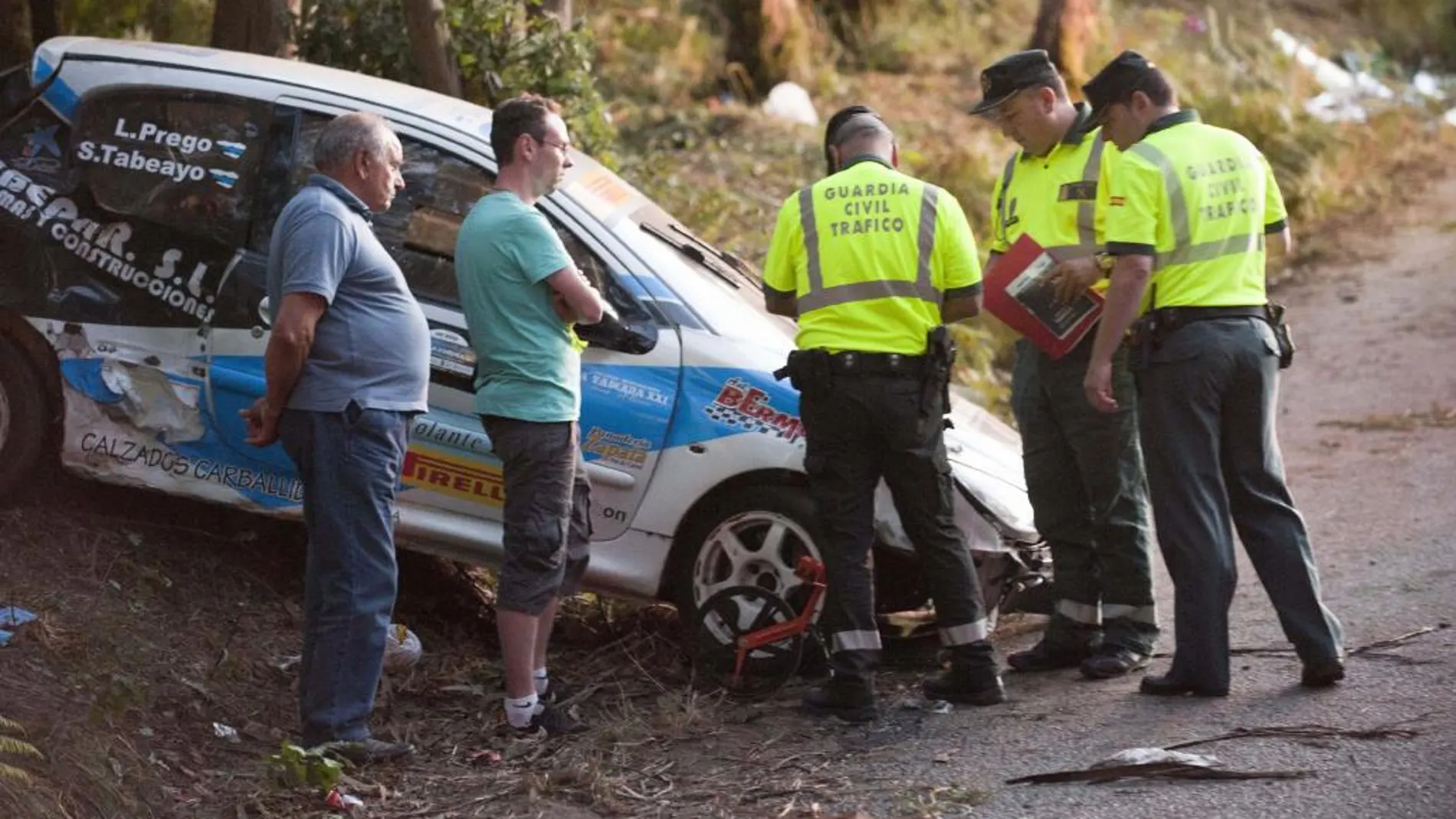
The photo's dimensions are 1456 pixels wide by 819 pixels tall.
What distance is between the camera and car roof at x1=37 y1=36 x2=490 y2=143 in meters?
6.82

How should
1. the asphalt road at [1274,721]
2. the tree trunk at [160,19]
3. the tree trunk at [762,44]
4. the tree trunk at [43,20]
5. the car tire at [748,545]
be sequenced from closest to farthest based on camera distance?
the asphalt road at [1274,721], the car tire at [748,545], the tree trunk at [43,20], the tree trunk at [160,19], the tree trunk at [762,44]

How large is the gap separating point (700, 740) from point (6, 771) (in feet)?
7.10

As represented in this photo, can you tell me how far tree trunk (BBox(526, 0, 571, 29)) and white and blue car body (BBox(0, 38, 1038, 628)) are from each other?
9.60 feet

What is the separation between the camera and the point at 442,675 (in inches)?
262

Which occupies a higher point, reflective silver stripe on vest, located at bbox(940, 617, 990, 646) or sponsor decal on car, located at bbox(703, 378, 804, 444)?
sponsor decal on car, located at bbox(703, 378, 804, 444)

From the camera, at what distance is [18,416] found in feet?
22.3

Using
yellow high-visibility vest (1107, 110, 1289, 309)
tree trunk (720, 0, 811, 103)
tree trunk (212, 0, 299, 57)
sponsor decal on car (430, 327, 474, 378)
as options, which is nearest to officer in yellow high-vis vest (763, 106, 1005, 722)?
yellow high-visibility vest (1107, 110, 1289, 309)

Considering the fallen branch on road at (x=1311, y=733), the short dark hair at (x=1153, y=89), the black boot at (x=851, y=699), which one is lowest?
the black boot at (x=851, y=699)

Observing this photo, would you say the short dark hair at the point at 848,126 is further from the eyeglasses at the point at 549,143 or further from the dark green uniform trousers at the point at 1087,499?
the dark green uniform trousers at the point at 1087,499

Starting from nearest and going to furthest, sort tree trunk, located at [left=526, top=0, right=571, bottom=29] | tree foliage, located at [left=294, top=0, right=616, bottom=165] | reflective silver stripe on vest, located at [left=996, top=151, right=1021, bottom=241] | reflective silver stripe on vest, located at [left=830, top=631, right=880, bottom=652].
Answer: reflective silver stripe on vest, located at [left=830, top=631, right=880, bottom=652], reflective silver stripe on vest, located at [left=996, top=151, right=1021, bottom=241], tree foliage, located at [left=294, top=0, right=616, bottom=165], tree trunk, located at [left=526, top=0, right=571, bottom=29]

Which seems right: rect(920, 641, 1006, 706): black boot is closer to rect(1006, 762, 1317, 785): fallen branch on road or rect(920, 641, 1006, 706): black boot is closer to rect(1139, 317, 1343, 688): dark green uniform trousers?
rect(1139, 317, 1343, 688): dark green uniform trousers

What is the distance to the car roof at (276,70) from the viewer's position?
6824 millimetres

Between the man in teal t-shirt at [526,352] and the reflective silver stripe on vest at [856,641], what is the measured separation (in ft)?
3.02

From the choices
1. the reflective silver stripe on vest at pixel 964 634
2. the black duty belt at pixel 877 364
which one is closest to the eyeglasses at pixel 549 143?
the black duty belt at pixel 877 364
